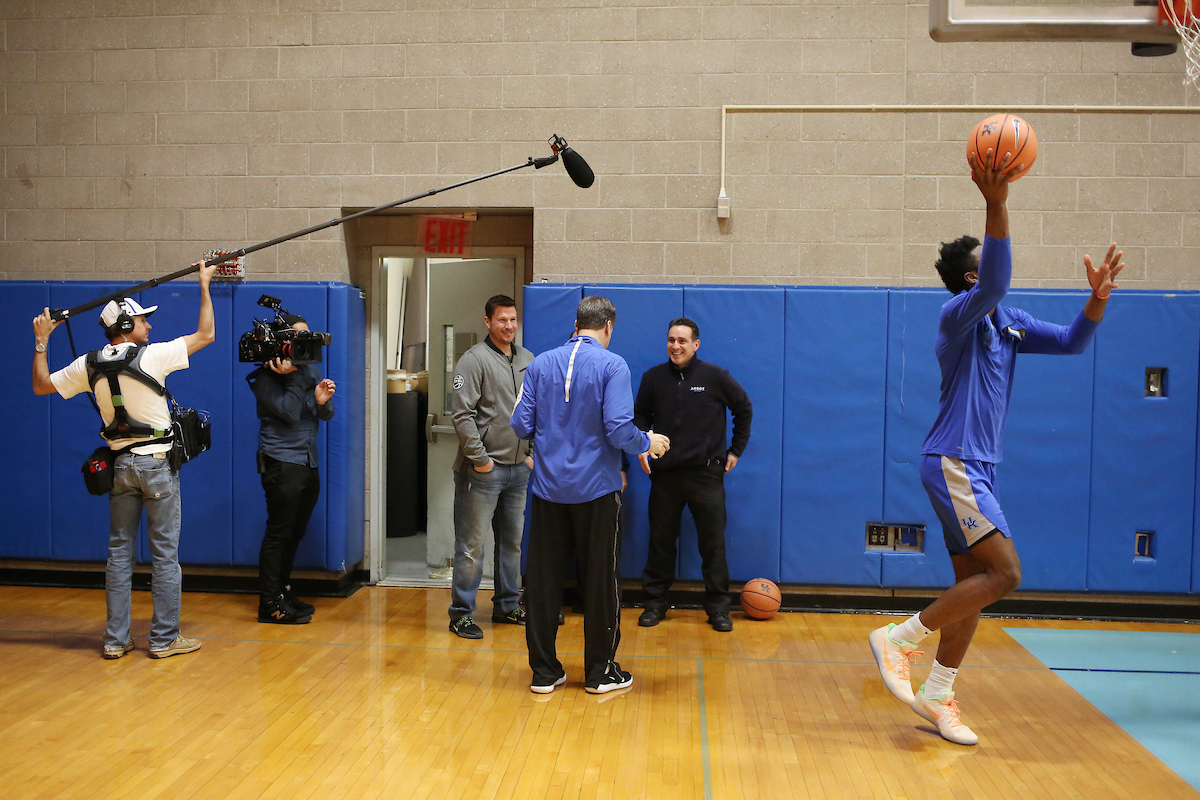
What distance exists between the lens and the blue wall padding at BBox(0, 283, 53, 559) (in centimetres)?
567

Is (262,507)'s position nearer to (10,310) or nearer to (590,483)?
(10,310)

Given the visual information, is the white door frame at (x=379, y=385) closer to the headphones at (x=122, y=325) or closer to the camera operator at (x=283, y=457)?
the camera operator at (x=283, y=457)

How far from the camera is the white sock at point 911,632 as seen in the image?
350cm

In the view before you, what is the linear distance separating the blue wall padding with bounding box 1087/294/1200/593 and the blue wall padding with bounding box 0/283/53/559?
20.3 feet

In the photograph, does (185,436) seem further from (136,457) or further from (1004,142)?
Result: (1004,142)

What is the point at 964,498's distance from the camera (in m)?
3.38

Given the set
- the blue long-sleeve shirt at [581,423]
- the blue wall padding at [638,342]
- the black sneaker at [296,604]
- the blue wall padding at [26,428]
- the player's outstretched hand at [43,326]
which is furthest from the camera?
the blue wall padding at [26,428]

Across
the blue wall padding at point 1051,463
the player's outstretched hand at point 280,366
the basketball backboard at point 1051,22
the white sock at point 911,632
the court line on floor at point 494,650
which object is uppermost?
the basketball backboard at point 1051,22

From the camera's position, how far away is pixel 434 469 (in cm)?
604

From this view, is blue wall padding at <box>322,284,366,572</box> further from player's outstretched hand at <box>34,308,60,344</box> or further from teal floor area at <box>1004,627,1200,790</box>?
teal floor area at <box>1004,627,1200,790</box>

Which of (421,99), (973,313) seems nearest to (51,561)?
(421,99)

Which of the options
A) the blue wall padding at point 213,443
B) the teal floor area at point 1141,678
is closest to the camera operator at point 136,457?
the blue wall padding at point 213,443

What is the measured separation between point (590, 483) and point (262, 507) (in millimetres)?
2673

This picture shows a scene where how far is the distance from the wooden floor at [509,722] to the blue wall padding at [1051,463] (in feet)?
2.25
